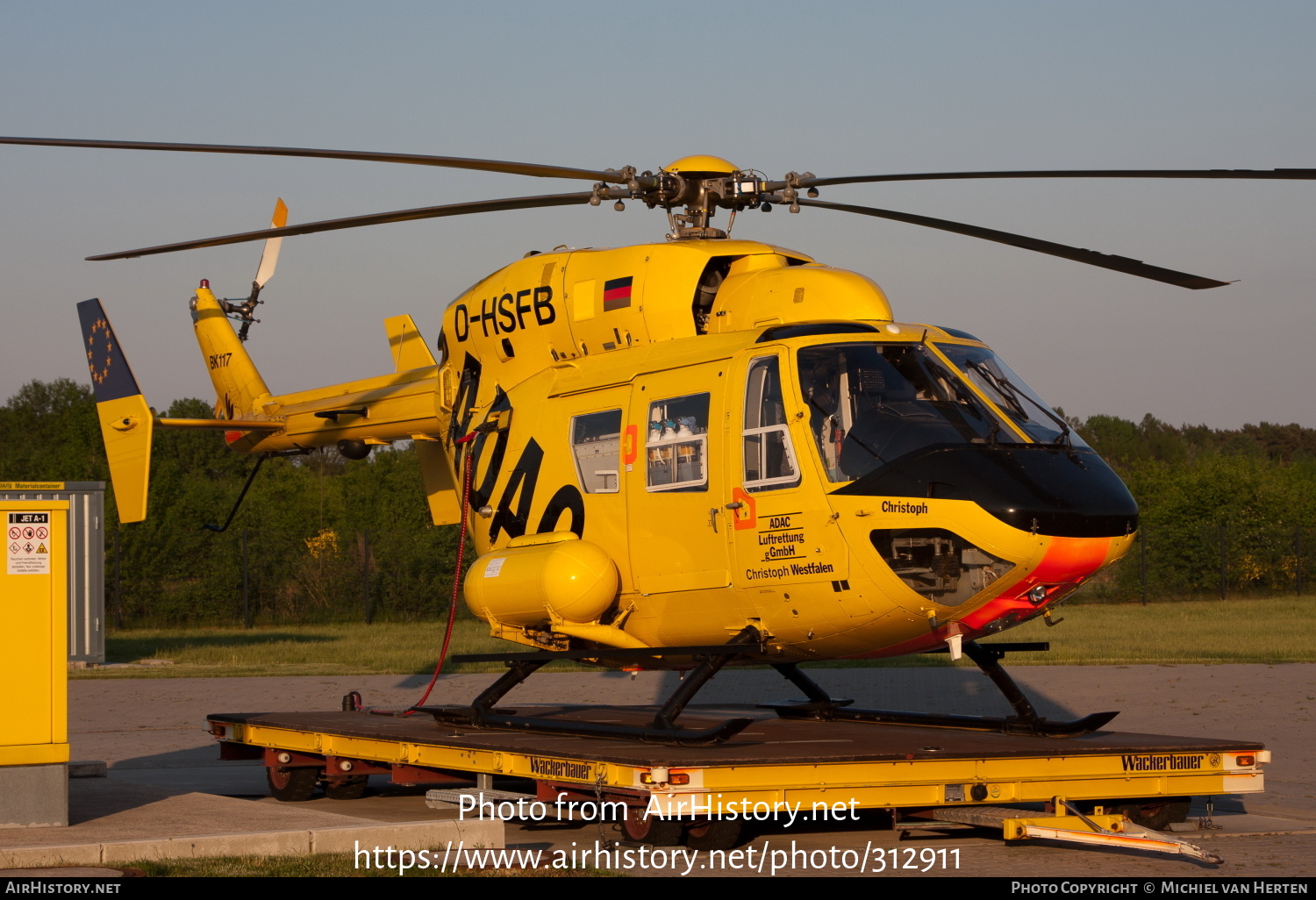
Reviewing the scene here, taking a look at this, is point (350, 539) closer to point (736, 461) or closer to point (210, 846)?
point (736, 461)

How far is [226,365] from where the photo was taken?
16.7 m

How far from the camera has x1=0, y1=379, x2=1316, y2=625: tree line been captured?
37.9 metres

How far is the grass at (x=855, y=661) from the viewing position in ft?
80.2

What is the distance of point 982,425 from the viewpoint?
8844mm

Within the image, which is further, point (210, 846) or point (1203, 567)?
point (1203, 567)

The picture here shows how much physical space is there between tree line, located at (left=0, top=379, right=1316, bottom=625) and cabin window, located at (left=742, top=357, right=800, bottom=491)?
587 inches

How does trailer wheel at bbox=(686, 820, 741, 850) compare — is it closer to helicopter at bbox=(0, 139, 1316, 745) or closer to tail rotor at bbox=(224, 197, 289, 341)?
helicopter at bbox=(0, 139, 1316, 745)

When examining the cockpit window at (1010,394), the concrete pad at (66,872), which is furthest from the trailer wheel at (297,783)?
the cockpit window at (1010,394)

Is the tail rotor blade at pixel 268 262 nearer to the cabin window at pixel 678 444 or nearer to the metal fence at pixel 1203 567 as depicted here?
the cabin window at pixel 678 444

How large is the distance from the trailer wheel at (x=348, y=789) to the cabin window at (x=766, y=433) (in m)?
4.46

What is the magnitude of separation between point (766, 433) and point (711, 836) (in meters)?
2.54

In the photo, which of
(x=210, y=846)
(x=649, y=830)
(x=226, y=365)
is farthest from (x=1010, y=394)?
(x=226, y=365)

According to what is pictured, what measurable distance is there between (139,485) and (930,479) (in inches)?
338

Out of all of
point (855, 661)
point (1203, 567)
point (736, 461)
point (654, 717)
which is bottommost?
point (855, 661)
